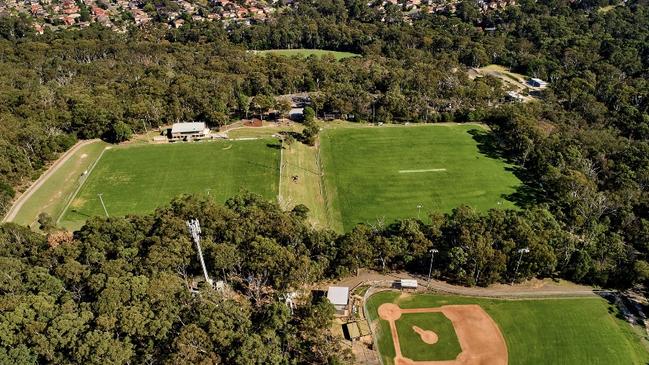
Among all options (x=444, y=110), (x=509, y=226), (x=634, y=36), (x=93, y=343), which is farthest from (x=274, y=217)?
(x=634, y=36)

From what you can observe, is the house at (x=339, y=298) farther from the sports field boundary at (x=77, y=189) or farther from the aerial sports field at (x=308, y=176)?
the sports field boundary at (x=77, y=189)

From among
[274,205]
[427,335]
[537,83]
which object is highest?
[537,83]

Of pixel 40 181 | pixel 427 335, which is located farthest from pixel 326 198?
pixel 40 181

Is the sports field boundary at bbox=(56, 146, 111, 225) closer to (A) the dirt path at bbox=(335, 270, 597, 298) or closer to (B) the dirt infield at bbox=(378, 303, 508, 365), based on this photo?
(A) the dirt path at bbox=(335, 270, 597, 298)

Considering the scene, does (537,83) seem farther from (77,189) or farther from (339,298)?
(77,189)

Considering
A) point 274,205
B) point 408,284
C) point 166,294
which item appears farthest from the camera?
point 274,205

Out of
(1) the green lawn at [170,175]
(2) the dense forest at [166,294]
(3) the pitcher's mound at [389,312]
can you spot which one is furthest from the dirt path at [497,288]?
(1) the green lawn at [170,175]

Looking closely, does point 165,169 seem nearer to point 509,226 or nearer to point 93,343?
point 93,343
